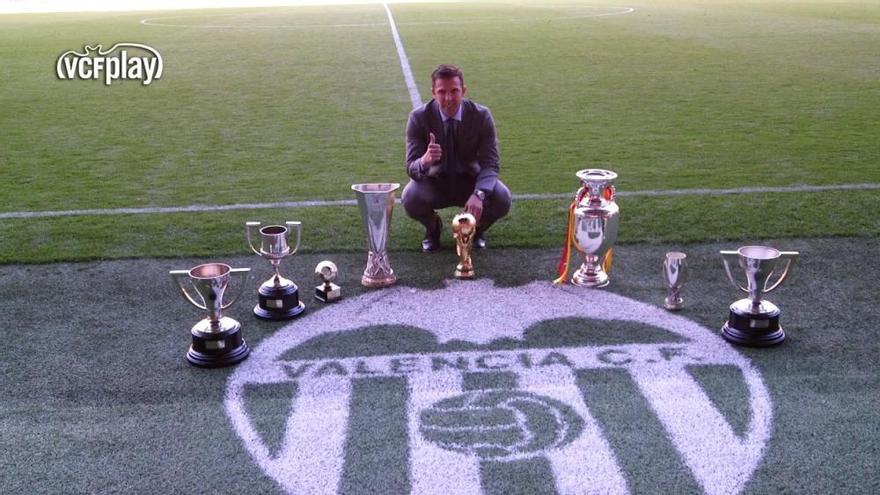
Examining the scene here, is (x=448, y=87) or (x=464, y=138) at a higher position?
(x=448, y=87)

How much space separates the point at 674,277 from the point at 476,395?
1364 mm

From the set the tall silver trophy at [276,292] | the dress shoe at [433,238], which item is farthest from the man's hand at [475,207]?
the tall silver trophy at [276,292]

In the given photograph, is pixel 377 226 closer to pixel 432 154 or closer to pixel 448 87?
pixel 432 154

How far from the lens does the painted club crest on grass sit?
334 cm

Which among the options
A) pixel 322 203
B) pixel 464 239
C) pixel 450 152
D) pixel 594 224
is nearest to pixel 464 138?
pixel 450 152

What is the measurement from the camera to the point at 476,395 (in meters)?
3.85

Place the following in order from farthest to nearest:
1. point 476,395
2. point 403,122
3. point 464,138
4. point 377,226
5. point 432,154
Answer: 1. point 403,122
2. point 464,138
3. point 432,154
4. point 377,226
5. point 476,395

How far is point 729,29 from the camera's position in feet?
66.6

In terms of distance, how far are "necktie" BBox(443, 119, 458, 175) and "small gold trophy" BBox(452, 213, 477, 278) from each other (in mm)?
619

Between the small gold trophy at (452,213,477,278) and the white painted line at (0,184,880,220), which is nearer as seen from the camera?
the small gold trophy at (452,213,477,278)

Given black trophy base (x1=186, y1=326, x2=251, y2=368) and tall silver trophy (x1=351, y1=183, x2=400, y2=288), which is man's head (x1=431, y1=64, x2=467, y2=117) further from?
black trophy base (x1=186, y1=326, x2=251, y2=368)

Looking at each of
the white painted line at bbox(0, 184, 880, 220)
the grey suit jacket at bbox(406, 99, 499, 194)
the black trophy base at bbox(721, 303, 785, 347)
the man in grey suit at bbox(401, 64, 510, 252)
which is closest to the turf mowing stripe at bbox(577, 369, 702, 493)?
the black trophy base at bbox(721, 303, 785, 347)

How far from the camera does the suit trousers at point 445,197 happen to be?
18.8ft

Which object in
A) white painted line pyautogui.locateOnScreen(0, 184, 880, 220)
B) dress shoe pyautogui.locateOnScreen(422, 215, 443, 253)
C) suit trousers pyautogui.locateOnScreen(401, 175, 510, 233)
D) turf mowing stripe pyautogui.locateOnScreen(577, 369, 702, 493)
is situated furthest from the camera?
white painted line pyautogui.locateOnScreen(0, 184, 880, 220)
